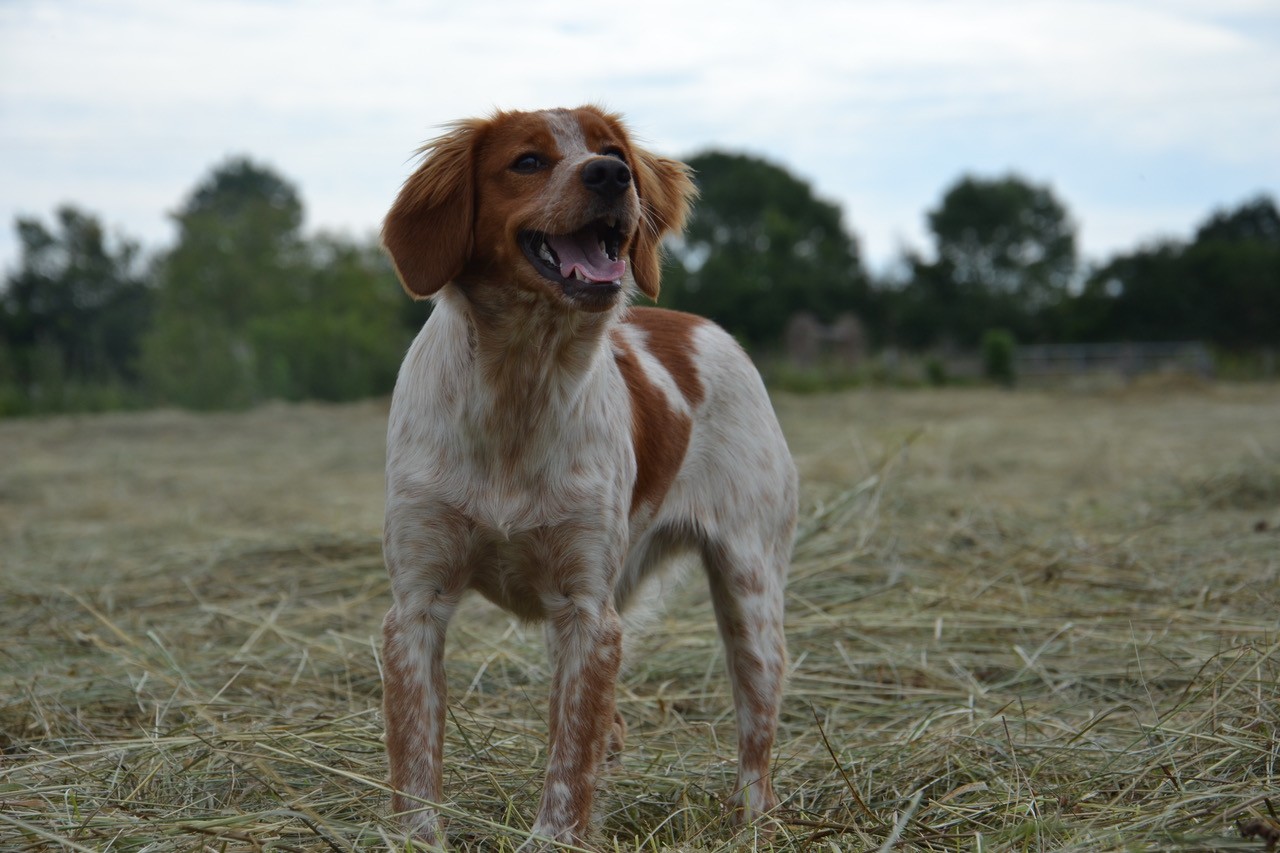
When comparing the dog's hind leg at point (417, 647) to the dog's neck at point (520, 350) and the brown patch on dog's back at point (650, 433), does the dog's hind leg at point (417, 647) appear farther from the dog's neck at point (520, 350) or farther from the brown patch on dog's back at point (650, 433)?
the brown patch on dog's back at point (650, 433)

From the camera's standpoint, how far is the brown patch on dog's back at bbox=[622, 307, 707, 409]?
137 inches

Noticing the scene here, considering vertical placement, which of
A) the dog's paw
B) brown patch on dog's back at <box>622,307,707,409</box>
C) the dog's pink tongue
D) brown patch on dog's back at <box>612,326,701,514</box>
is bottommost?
the dog's paw

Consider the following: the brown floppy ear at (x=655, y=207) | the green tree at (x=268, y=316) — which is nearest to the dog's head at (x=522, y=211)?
the brown floppy ear at (x=655, y=207)

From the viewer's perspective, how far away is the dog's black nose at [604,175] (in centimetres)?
263

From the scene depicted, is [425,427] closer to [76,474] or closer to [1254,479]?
[1254,479]

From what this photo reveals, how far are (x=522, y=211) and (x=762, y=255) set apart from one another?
3068 centimetres

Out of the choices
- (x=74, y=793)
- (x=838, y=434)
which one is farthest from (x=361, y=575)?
(x=838, y=434)

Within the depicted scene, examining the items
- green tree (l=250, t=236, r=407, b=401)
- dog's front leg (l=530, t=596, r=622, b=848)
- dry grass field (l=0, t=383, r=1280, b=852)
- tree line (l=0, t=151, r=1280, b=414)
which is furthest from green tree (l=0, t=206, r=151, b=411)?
dog's front leg (l=530, t=596, r=622, b=848)

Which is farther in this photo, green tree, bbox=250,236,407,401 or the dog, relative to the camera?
green tree, bbox=250,236,407,401

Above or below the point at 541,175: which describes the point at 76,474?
below

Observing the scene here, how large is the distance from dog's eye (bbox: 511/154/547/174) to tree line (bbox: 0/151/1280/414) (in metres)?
21.2

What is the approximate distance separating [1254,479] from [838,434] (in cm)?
506

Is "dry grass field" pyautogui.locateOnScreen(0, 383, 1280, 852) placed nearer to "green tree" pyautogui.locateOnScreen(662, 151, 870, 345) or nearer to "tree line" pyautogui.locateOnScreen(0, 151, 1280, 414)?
"tree line" pyautogui.locateOnScreen(0, 151, 1280, 414)

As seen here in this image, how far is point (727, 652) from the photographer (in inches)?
132
